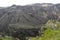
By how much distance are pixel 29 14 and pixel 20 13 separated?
58 centimetres

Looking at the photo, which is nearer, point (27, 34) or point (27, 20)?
point (27, 34)

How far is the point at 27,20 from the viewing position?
11.9m

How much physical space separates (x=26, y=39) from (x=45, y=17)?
3.57 metres

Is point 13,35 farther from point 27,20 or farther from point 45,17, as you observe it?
point 45,17

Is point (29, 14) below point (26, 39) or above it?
above

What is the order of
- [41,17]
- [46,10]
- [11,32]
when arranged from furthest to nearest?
[46,10] → [41,17] → [11,32]

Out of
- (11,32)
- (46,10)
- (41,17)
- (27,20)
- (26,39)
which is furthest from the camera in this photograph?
(46,10)

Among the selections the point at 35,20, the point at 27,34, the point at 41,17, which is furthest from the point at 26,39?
the point at 41,17

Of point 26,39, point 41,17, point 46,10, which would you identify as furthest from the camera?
point 46,10

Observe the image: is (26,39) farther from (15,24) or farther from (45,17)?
(45,17)

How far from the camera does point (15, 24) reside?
11266 millimetres

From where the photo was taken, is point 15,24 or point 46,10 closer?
point 15,24

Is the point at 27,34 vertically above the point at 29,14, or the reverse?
the point at 29,14

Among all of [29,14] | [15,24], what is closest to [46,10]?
[29,14]
